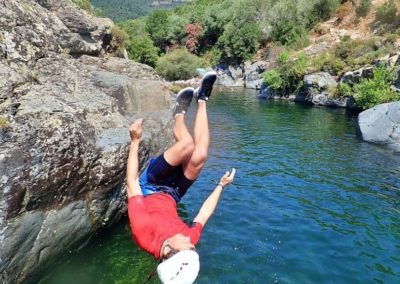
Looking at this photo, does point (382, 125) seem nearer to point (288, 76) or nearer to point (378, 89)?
point (378, 89)

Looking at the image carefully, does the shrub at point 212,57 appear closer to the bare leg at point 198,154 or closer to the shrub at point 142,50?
the shrub at point 142,50

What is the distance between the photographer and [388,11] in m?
49.2

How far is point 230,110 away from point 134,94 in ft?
75.3

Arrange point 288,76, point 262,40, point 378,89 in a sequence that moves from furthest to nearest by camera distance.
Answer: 1. point 262,40
2. point 288,76
3. point 378,89

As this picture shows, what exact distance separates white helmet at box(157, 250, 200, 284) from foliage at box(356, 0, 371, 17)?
186ft

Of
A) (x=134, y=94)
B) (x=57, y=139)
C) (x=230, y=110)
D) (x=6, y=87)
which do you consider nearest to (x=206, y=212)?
(x=57, y=139)

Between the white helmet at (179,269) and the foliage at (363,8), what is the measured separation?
56.8 meters

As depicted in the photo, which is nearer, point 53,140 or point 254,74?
point 53,140

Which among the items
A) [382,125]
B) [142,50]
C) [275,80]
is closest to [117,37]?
[382,125]

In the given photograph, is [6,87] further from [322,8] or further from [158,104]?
[322,8]

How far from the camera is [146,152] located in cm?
1083

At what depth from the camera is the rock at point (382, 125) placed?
2169cm

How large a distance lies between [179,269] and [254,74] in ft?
191

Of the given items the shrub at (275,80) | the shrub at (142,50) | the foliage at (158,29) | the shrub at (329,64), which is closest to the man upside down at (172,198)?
the shrub at (329,64)
